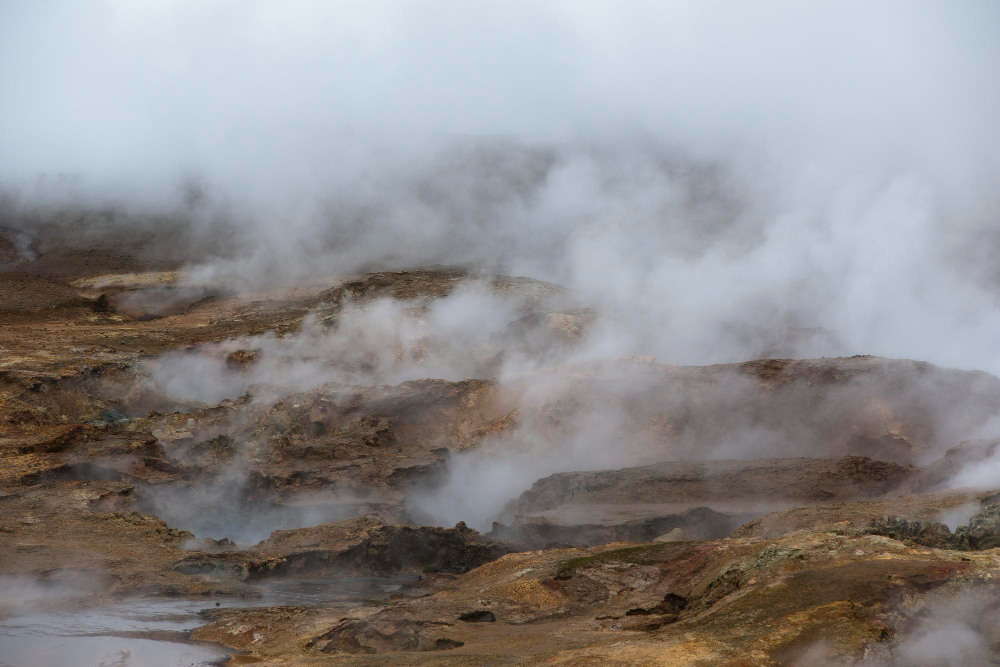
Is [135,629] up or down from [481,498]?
down

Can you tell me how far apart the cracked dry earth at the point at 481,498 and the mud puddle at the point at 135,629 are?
0.08 meters

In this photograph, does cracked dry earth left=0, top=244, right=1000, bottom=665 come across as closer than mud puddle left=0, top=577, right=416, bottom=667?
Yes

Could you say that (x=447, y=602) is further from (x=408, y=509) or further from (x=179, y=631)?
(x=408, y=509)

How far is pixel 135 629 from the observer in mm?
12250

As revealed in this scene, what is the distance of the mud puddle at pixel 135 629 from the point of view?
1085 cm

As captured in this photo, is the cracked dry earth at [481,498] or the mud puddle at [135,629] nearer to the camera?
the cracked dry earth at [481,498]

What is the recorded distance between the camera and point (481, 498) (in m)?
20.3

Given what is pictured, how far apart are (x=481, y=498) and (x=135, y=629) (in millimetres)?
9167

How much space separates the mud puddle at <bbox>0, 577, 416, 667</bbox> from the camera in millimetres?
Result: 10852

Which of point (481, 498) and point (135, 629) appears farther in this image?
point (481, 498)

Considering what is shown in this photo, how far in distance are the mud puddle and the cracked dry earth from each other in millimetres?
82

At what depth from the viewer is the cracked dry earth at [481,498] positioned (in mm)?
9758

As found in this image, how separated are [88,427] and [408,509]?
A: 9386 mm

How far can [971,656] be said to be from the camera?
25.4 ft
